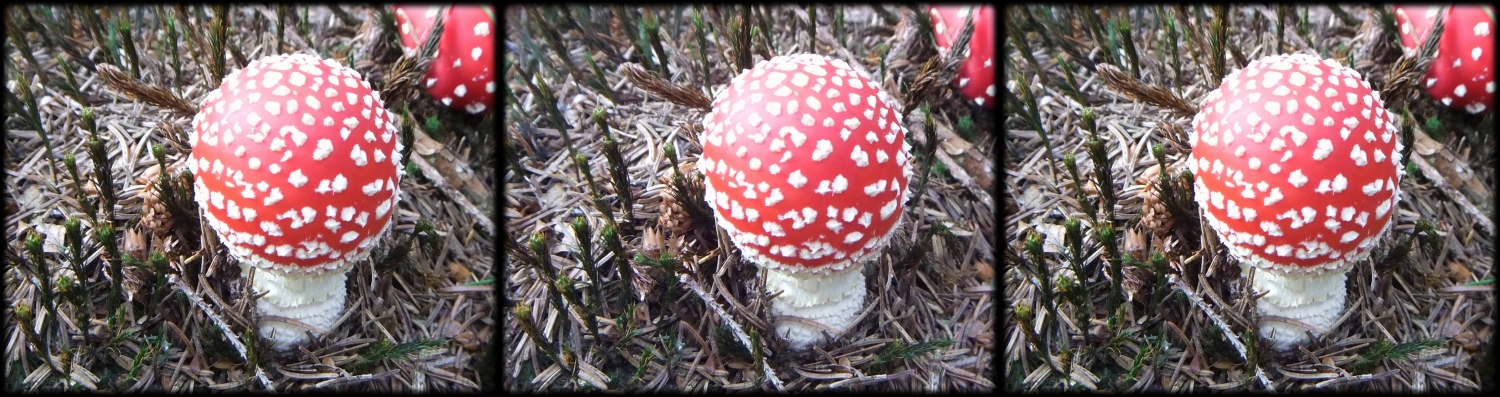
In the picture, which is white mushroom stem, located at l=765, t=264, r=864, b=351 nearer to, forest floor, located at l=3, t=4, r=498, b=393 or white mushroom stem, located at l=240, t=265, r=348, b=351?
forest floor, located at l=3, t=4, r=498, b=393

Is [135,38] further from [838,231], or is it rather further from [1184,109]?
[1184,109]

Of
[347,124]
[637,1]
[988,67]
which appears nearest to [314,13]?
[347,124]

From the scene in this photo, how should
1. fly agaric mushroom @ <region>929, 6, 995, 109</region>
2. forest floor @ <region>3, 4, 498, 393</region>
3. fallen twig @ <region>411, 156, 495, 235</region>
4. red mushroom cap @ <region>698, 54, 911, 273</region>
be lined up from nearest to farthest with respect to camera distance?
red mushroom cap @ <region>698, 54, 911, 273</region> < fly agaric mushroom @ <region>929, 6, 995, 109</region> < forest floor @ <region>3, 4, 498, 393</region> < fallen twig @ <region>411, 156, 495, 235</region>

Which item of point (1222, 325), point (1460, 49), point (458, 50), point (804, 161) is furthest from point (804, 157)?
point (1460, 49)

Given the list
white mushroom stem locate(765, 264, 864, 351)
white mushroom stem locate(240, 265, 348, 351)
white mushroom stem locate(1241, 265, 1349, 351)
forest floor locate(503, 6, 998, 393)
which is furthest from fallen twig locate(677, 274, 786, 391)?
white mushroom stem locate(1241, 265, 1349, 351)

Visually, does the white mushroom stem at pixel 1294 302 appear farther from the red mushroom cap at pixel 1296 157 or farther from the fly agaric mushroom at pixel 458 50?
the fly agaric mushroom at pixel 458 50

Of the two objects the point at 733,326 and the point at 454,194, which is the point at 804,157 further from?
the point at 454,194
